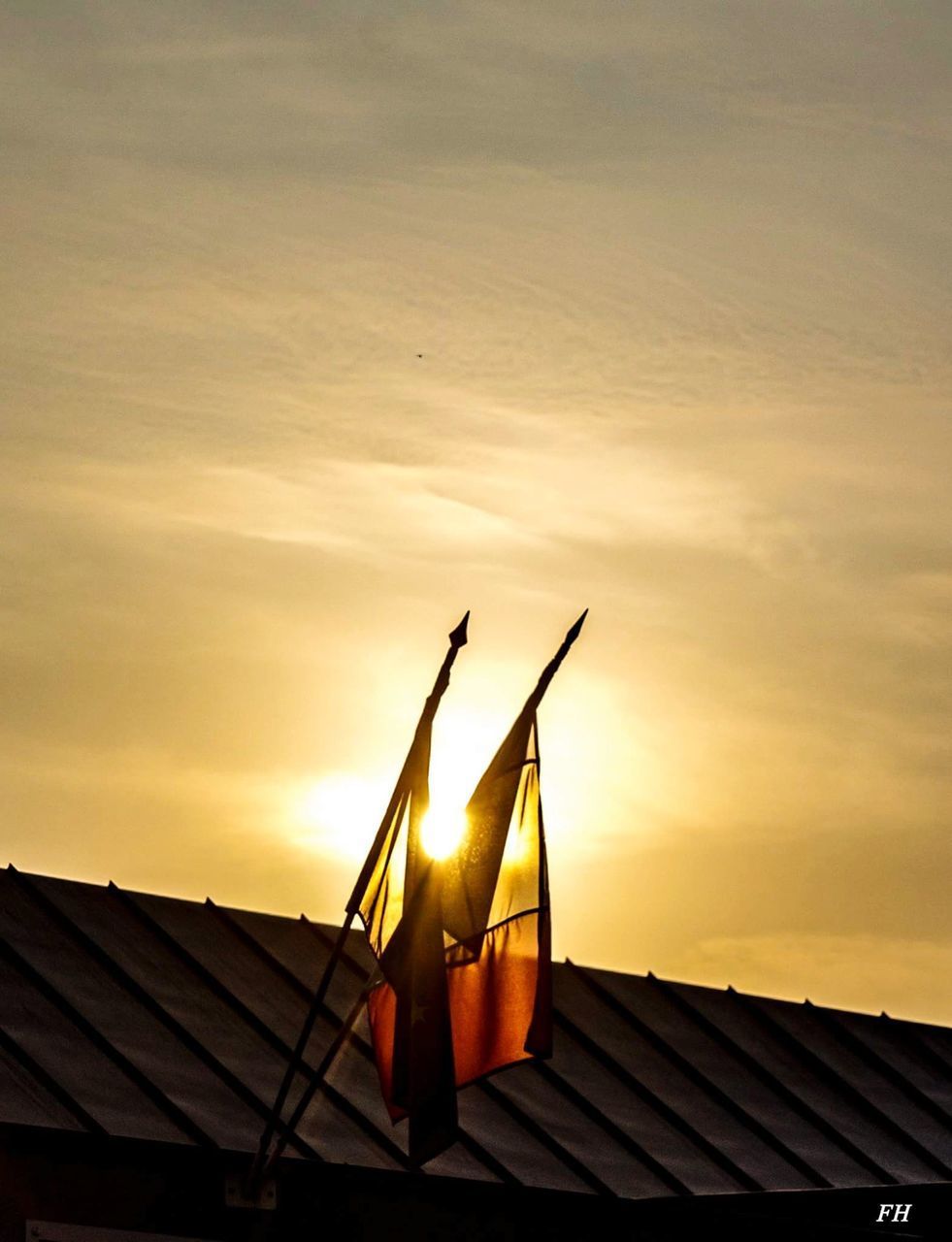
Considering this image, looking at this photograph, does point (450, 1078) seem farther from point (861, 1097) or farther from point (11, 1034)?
point (861, 1097)

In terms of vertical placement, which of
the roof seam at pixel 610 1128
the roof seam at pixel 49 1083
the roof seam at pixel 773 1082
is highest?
the roof seam at pixel 773 1082

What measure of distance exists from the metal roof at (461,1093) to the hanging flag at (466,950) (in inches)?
103

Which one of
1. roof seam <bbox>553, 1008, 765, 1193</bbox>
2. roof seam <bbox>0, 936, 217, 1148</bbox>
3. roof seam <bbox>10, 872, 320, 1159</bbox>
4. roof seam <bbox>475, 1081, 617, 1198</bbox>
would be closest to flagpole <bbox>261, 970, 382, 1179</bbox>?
roof seam <bbox>0, 936, 217, 1148</bbox>

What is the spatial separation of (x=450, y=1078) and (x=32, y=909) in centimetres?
674

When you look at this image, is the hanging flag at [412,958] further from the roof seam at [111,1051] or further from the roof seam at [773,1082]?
the roof seam at [773,1082]

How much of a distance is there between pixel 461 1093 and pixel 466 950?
17.5 ft

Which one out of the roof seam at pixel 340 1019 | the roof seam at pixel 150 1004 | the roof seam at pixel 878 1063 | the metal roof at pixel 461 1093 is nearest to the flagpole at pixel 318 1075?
the metal roof at pixel 461 1093

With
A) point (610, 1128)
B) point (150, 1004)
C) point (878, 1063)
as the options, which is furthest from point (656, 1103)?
point (150, 1004)

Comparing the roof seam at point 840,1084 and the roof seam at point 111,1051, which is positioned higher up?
the roof seam at point 840,1084

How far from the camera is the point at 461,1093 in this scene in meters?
22.7

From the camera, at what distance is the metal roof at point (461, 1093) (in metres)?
19.7

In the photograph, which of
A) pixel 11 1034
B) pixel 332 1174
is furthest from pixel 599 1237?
pixel 11 1034

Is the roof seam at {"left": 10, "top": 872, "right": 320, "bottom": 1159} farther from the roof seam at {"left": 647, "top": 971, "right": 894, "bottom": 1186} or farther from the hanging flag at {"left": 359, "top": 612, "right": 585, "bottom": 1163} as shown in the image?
the roof seam at {"left": 647, "top": 971, "right": 894, "bottom": 1186}

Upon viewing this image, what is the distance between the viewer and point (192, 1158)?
61.9 ft
